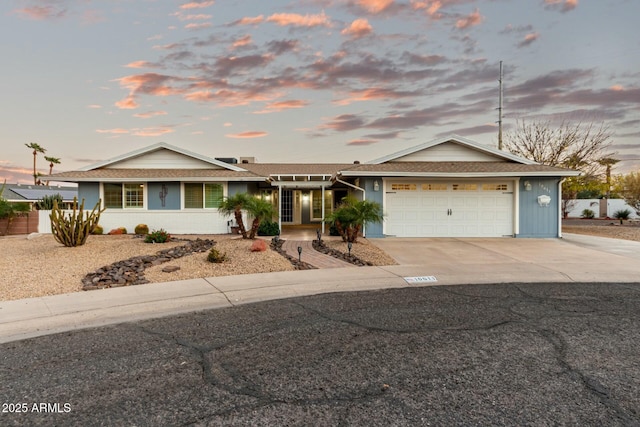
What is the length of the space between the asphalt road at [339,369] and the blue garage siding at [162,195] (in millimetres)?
12361

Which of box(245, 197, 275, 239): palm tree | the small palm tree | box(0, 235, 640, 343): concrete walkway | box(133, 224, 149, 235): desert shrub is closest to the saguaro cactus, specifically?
box(133, 224, 149, 235): desert shrub

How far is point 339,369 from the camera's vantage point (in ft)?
11.8

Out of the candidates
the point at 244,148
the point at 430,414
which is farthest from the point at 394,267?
the point at 244,148

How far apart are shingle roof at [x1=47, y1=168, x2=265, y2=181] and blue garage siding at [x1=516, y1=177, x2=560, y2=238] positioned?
11.8m

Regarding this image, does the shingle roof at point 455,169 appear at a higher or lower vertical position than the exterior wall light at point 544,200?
higher

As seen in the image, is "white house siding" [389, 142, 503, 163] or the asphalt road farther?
"white house siding" [389, 142, 503, 163]

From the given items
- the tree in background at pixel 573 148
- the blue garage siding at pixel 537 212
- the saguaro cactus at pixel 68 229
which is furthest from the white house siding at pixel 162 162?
the tree in background at pixel 573 148

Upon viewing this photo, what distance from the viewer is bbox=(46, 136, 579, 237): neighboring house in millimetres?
15680

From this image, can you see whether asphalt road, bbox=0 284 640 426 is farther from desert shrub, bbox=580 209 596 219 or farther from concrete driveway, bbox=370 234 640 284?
desert shrub, bbox=580 209 596 219

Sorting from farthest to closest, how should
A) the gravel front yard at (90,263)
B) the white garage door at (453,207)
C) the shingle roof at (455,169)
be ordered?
the white garage door at (453,207) < the shingle roof at (455,169) < the gravel front yard at (90,263)

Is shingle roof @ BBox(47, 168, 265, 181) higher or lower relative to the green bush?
higher

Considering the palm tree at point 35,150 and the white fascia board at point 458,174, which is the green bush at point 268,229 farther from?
the palm tree at point 35,150

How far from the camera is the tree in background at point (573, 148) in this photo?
24.0m

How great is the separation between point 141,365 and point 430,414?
9.52 ft
